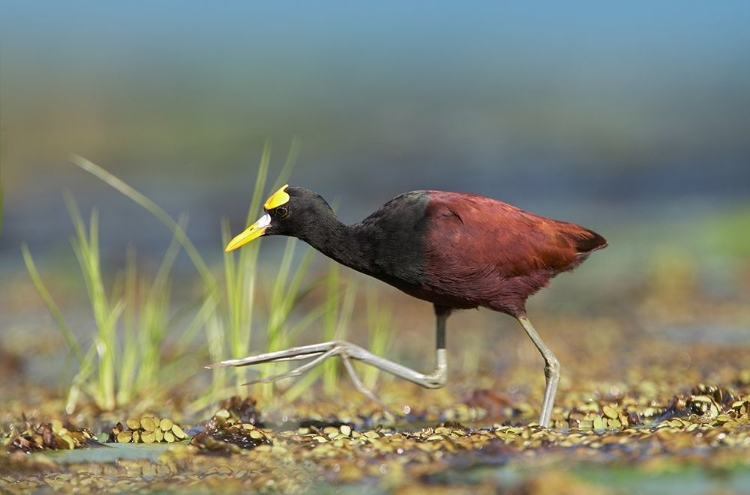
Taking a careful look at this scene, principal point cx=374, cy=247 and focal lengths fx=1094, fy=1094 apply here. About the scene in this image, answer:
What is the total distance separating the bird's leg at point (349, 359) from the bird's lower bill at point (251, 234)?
2.10ft

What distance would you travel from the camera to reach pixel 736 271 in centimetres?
1370

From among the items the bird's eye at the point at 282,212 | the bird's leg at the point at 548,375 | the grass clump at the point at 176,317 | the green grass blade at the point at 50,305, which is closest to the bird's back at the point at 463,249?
the bird's leg at the point at 548,375

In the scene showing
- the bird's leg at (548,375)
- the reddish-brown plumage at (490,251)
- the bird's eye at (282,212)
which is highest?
the bird's eye at (282,212)

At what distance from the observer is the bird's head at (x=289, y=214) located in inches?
245

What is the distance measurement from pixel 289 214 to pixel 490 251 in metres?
1.16

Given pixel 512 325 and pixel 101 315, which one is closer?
pixel 101 315

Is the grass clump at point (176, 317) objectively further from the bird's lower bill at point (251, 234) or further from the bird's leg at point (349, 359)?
the bird's leg at point (349, 359)

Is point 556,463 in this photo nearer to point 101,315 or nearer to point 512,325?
point 101,315

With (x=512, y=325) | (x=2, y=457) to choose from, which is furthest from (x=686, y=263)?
(x=2, y=457)

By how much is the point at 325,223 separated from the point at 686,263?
27.5 ft

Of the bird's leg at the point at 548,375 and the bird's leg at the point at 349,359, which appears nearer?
the bird's leg at the point at 548,375

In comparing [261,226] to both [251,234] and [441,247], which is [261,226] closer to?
[251,234]

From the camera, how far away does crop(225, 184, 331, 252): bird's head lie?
6230 mm

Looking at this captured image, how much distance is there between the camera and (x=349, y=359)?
653 centimetres
